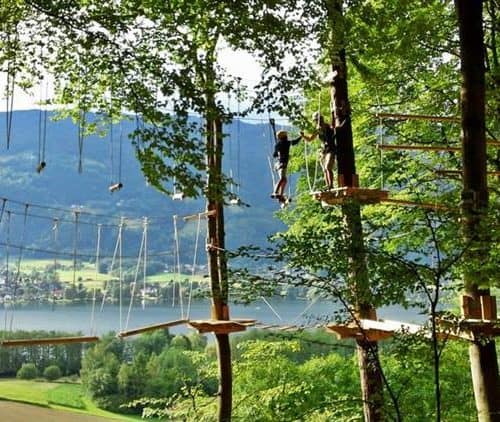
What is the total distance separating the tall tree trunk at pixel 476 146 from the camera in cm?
334

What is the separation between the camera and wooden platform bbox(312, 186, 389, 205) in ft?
13.5

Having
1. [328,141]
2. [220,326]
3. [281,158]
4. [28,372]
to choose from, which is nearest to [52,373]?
[28,372]

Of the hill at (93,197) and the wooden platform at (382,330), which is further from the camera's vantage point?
the hill at (93,197)

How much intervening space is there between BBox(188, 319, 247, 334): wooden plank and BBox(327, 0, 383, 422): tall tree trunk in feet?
5.33

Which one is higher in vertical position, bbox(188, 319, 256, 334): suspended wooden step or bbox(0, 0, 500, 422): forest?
bbox(0, 0, 500, 422): forest

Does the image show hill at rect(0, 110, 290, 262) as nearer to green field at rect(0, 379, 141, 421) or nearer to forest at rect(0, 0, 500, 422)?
green field at rect(0, 379, 141, 421)

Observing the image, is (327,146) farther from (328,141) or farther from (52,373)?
(52,373)

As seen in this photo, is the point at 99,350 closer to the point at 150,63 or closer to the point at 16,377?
the point at 16,377

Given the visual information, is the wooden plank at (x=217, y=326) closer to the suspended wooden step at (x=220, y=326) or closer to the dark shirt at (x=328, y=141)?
the suspended wooden step at (x=220, y=326)

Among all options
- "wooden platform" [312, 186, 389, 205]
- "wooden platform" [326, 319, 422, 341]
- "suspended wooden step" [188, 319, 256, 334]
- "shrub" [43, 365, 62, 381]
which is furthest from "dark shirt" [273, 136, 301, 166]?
"shrub" [43, 365, 62, 381]

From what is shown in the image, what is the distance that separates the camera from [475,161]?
337cm

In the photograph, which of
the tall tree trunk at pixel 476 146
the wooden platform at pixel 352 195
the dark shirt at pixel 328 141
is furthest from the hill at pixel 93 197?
the tall tree trunk at pixel 476 146

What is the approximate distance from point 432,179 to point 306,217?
55.5 inches

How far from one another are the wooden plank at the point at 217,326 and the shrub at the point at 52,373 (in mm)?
21551
